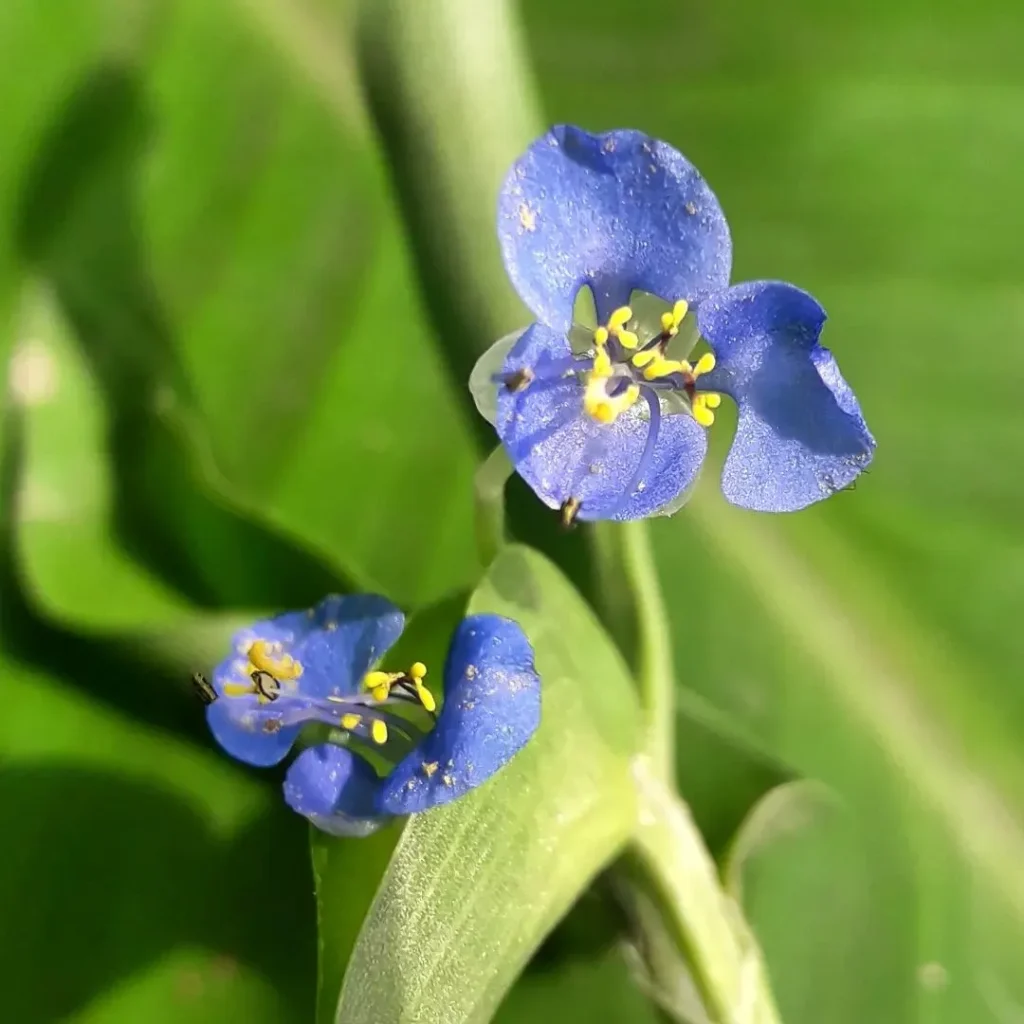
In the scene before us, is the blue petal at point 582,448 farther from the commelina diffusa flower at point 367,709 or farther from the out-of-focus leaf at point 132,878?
the out-of-focus leaf at point 132,878

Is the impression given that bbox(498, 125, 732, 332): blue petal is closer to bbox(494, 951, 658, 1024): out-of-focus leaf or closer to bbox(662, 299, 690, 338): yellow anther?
bbox(662, 299, 690, 338): yellow anther

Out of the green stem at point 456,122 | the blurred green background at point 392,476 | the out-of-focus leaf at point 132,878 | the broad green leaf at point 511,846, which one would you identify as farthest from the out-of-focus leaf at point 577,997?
the green stem at point 456,122

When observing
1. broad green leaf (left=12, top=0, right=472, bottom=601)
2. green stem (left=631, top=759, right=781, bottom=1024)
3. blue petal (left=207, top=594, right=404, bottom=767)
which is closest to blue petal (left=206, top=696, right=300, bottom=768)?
blue petal (left=207, top=594, right=404, bottom=767)

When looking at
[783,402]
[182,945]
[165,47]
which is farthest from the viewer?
[165,47]

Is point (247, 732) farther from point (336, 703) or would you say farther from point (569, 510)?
point (569, 510)

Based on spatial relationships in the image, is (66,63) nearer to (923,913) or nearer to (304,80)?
(304,80)

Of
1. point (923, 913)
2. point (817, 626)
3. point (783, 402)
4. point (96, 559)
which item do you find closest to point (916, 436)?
point (817, 626)
